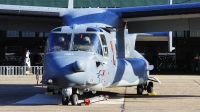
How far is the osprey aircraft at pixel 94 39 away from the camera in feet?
37.8

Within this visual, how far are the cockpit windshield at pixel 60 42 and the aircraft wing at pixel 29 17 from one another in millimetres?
3510

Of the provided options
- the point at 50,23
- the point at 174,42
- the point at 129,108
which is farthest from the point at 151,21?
the point at 174,42

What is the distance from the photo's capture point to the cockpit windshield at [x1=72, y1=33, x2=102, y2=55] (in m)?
12.2

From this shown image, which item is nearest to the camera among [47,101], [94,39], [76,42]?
[76,42]

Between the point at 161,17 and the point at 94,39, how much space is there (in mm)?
3958

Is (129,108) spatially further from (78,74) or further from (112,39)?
(112,39)

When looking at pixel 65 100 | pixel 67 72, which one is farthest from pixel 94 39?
pixel 65 100

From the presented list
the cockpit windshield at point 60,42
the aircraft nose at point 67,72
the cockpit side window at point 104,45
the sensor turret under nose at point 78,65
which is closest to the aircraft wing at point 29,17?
the cockpit side window at point 104,45

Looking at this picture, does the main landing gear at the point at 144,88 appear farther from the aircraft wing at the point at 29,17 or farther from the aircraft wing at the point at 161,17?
the aircraft wing at the point at 29,17

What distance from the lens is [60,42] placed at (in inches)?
488

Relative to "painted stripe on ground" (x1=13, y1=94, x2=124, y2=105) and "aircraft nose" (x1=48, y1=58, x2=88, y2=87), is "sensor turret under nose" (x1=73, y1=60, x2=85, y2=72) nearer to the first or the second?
"aircraft nose" (x1=48, y1=58, x2=88, y2=87)

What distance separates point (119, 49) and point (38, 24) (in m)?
5.23

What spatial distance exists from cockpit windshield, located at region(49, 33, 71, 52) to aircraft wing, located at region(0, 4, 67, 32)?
11.5ft

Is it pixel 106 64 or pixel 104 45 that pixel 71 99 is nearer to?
pixel 106 64
